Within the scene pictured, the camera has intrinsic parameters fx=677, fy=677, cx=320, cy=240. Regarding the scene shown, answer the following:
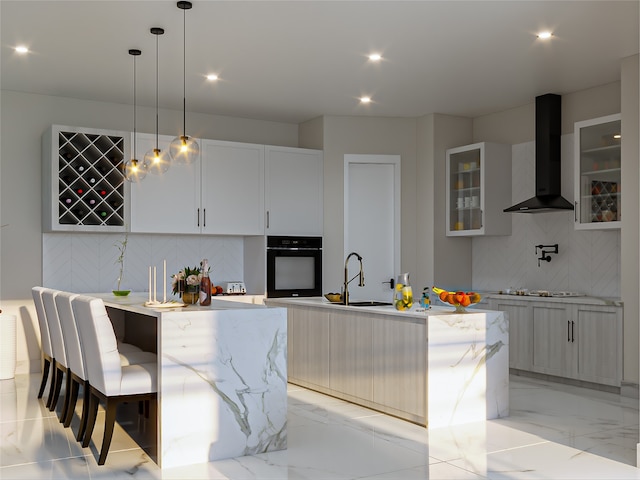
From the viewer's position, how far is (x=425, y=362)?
441 cm

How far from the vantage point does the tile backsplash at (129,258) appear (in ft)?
21.6

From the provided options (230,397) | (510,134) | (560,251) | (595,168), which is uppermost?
(510,134)

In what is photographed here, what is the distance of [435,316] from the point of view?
4410 millimetres

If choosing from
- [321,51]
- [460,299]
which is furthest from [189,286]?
[321,51]

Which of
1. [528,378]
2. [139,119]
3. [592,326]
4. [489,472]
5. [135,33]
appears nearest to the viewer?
[489,472]

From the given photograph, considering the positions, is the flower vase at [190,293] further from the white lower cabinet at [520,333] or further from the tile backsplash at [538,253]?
the tile backsplash at [538,253]

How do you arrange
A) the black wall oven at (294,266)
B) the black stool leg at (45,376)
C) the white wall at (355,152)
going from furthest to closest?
the white wall at (355,152) < the black wall oven at (294,266) < the black stool leg at (45,376)

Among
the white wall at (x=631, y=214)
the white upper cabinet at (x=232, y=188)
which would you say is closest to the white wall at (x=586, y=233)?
the white wall at (x=631, y=214)

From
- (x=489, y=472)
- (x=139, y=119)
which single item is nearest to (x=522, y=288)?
(x=489, y=472)

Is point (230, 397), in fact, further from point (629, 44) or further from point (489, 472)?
point (629, 44)

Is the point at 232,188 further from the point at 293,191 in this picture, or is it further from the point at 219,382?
the point at 219,382

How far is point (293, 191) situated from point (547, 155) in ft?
8.58

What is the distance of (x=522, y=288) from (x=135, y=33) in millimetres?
4491

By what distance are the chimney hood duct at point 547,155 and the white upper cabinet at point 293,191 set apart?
6.90 feet
